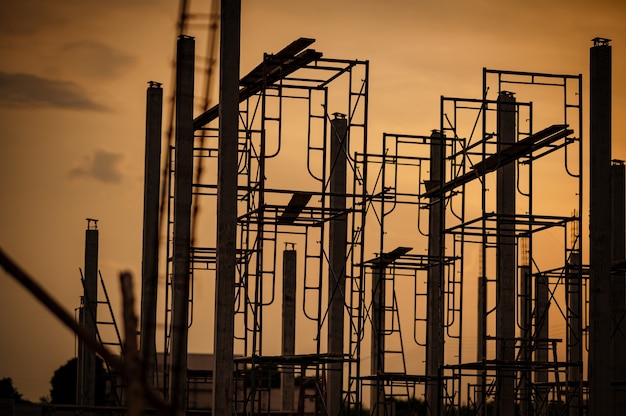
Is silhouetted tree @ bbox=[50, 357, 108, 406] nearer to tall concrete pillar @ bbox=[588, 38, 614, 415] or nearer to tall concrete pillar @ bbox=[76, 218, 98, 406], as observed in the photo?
tall concrete pillar @ bbox=[76, 218, 98, 406]

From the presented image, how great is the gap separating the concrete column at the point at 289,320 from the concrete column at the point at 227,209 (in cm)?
1208

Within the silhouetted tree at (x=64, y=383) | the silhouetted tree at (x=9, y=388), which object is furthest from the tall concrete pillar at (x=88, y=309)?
the silhouetted tree at (x=9, y=388)

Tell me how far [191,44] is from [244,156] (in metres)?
2.36

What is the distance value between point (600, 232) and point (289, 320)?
12.2m

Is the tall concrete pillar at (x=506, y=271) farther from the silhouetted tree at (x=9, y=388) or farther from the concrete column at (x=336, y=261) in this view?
the silhouetted tree at (x=9, y=388)

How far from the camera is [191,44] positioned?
67.5ft

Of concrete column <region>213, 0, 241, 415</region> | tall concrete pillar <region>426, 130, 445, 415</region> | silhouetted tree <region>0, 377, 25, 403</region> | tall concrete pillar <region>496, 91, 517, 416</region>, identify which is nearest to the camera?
concrete column <region>213, 0, 241, 415</region>

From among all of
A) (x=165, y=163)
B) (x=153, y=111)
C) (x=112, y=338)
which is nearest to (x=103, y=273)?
(x=112, y=338)

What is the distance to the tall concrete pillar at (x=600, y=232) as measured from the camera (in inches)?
730

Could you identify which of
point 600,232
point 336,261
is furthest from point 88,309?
point 600,232

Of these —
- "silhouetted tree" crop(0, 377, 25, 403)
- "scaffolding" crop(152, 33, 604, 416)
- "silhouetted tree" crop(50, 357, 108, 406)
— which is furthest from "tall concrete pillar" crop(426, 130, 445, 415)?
"silhouetted tree" crop(0, 377, 25, 403)

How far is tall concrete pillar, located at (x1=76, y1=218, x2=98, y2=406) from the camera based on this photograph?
1098 inches

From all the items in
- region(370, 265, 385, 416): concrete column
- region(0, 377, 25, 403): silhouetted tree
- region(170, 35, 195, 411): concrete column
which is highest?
region(170, 35, 195, 411): concrete column

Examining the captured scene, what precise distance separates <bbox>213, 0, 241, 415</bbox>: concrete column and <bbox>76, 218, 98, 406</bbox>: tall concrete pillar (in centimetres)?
1170
